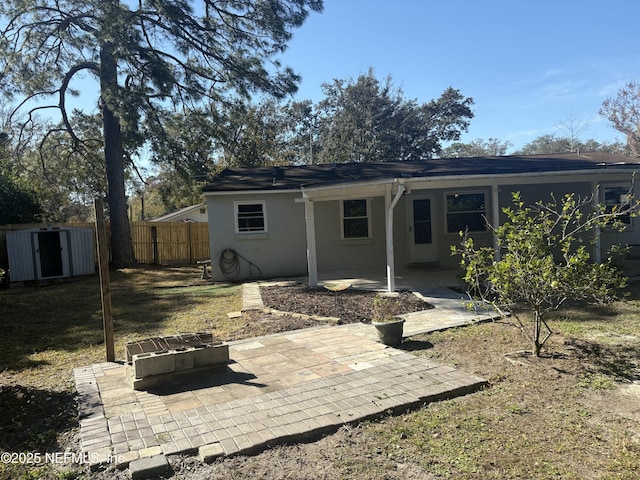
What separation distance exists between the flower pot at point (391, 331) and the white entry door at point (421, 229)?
7504mm

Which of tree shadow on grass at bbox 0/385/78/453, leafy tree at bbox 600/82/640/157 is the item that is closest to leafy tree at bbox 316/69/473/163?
leafy tree at bbox 600/82/640/157

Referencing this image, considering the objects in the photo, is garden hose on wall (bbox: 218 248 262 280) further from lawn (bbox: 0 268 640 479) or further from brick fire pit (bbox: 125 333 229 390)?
brick fire pit (bbox: 125 333 229 390)

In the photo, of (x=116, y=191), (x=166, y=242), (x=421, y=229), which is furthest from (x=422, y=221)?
(x=116, y=191)

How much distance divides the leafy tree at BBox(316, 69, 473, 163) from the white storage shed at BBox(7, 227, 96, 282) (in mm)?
18399

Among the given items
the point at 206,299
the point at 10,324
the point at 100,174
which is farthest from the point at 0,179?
the point at 206,299

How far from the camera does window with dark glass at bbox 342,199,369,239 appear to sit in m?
12.7

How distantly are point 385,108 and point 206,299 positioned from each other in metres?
21.9

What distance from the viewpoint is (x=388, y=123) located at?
27.7m

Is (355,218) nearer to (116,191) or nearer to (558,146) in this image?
(116,191)

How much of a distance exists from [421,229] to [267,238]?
4540 mm

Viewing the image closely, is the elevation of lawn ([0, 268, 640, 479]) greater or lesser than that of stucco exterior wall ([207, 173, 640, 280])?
lesser

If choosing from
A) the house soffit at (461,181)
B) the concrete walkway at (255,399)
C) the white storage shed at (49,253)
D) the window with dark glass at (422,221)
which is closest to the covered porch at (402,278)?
the window with dark glass at (422,221)

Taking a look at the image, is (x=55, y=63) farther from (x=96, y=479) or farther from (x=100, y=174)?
(x=96, y=479)

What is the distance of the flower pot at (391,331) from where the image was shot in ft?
17.2
